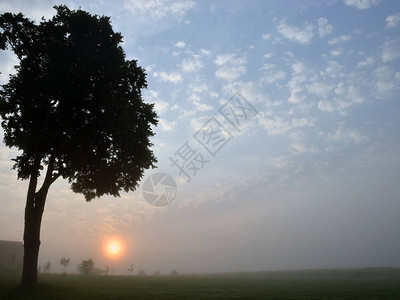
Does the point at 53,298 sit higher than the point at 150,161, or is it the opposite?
the point at 150,161

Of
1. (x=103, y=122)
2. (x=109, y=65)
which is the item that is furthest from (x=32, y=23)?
(x=103, y=122)

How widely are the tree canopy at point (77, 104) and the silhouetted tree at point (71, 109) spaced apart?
0.28ft

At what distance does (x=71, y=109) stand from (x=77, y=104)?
2.43 feet

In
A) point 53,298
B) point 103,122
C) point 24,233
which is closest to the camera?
point 53,298

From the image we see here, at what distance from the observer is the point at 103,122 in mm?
25281

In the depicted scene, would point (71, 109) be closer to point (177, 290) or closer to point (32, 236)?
point (32, 236)

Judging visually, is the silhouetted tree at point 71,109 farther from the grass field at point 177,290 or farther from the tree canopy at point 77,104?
the grass field at point 177,290

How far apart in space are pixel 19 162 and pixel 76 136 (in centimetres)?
568

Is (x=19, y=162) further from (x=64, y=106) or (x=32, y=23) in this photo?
(x=32, y=23)

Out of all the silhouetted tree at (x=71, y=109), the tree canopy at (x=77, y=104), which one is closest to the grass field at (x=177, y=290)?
the silhouetted tree at (x=71, y=109)

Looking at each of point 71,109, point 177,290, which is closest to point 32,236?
point 71,109

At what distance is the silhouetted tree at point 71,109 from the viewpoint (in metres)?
23.7

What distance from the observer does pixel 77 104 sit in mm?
25250

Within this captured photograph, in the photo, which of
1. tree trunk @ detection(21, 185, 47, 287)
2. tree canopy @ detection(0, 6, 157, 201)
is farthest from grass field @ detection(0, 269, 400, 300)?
tree canopy @ detection(0, 6, 157, 201)
